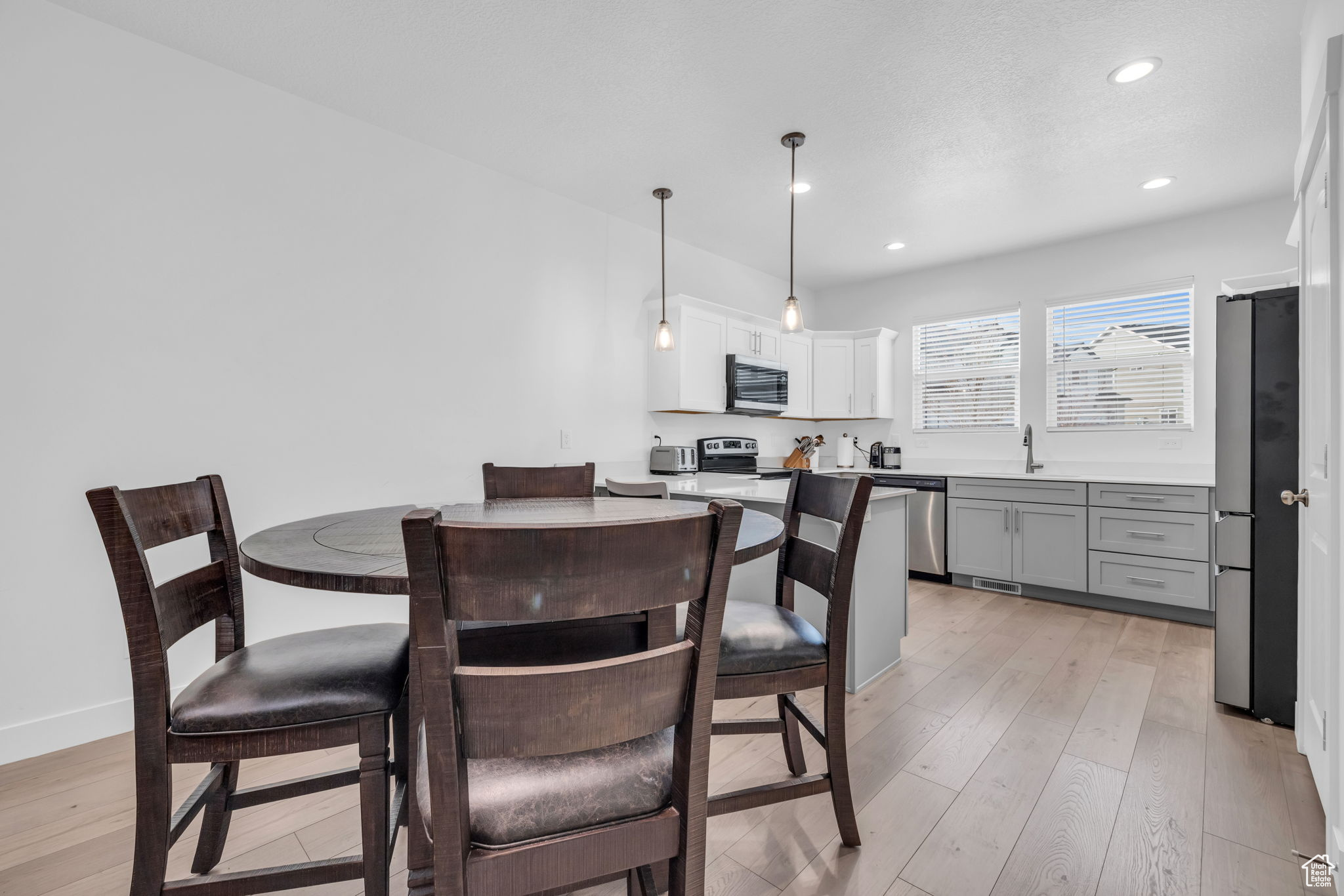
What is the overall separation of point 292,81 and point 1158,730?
4245mm

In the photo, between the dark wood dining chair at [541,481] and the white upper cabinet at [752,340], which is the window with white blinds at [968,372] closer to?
the white upper cabinet at [752,340]

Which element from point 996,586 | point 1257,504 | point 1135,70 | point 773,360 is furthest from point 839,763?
point 773,360

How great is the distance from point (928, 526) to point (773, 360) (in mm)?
1731

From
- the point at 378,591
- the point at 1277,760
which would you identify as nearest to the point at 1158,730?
the point at 1277,760

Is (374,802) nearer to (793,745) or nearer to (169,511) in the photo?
(169,511)

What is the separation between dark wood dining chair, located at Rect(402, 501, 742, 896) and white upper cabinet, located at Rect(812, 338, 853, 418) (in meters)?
4.65

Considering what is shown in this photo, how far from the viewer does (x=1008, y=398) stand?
478 centimetres

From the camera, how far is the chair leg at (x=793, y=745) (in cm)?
179

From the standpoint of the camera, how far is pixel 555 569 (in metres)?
0.73

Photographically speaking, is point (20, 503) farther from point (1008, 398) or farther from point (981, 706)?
point (1008, 398)

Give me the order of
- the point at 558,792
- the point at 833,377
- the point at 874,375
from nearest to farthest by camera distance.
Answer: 1. the point at 558,792
2. the point at 874,375
3. the point at 833,377

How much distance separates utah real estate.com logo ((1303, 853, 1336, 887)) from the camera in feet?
4.68

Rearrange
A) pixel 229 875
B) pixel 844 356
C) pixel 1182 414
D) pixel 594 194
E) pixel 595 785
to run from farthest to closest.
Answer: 1. pixel 844 356
2. pixel 1182 414
3. pixel 594 194
4. pixel 229 875
5. pixel 595 785

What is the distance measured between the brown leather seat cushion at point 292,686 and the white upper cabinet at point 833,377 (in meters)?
4.47
